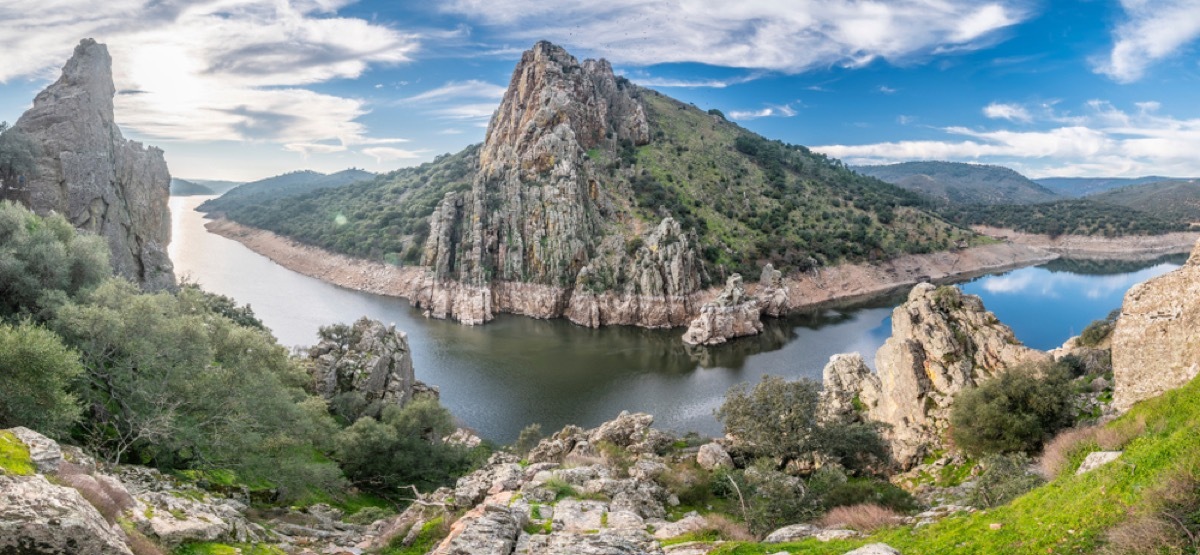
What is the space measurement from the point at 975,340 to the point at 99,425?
36262mm

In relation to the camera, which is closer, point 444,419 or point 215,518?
point 215,518

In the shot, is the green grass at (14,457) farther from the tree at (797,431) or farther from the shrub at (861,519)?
the tree at (797,431)

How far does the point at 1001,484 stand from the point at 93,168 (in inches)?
1974

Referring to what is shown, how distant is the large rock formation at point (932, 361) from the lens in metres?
26.8

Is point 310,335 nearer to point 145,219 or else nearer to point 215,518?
point 145,219

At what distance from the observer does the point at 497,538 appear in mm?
13781

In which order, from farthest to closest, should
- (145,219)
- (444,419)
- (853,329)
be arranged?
(853,329)
(145,219)
(444,419)

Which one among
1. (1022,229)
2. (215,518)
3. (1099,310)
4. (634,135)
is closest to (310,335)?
(215,518)

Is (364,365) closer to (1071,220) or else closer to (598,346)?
(598,346)

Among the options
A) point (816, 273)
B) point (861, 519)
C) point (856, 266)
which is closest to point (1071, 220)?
point (856, 266)

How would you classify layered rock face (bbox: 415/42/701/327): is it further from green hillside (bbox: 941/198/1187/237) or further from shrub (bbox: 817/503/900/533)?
green hillside (bbox: 941/198/1187/237)

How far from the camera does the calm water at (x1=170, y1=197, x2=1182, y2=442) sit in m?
49.1

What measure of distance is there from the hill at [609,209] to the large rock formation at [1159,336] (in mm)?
65851

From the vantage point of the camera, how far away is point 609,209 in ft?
326
